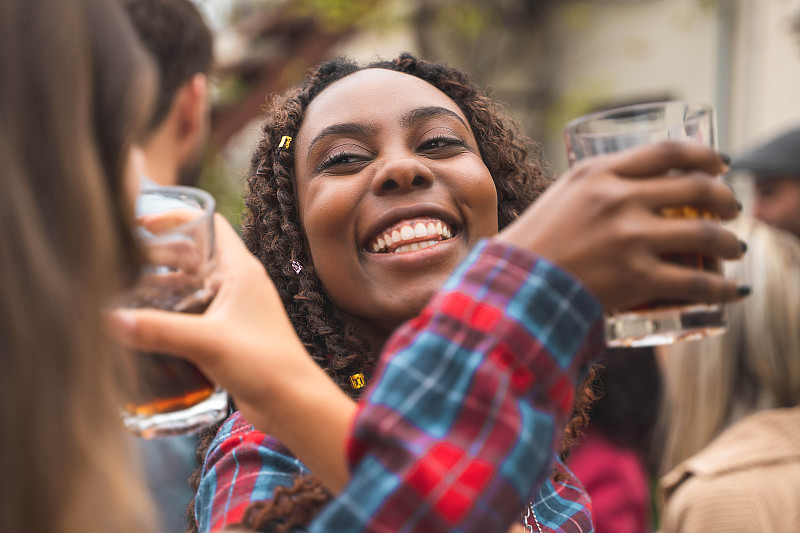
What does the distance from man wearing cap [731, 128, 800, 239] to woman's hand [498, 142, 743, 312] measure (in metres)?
3.17

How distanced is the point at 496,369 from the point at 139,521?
46 cm

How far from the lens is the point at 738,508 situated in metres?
2.25

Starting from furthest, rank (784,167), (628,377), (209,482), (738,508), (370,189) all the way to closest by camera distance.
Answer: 1. (784,167)
2. (628,377)
3. (738,508)
4. (370,189)
5. (209,482)

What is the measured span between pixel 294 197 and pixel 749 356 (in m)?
1.67

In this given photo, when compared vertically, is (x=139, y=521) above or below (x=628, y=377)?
above

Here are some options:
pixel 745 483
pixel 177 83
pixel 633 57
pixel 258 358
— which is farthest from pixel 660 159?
pixel 633 57

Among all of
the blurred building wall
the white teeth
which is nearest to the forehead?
the white teeth

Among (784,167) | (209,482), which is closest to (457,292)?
(209,482)

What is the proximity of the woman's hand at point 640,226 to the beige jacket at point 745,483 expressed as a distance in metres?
1.48

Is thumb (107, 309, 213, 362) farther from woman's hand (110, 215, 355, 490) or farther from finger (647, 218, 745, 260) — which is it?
finger (647, 218, 745, 260)

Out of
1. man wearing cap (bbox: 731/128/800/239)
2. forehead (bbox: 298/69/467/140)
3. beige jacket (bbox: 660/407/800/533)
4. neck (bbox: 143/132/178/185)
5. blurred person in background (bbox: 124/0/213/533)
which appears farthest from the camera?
man wearing cap (bbox: 731/128/800/239)

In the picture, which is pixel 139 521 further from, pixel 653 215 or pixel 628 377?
pixel 628 377

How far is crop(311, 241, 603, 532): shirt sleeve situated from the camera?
0.94 metres

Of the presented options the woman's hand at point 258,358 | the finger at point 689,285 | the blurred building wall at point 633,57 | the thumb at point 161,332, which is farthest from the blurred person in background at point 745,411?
the blurred building wall at point 633,57
